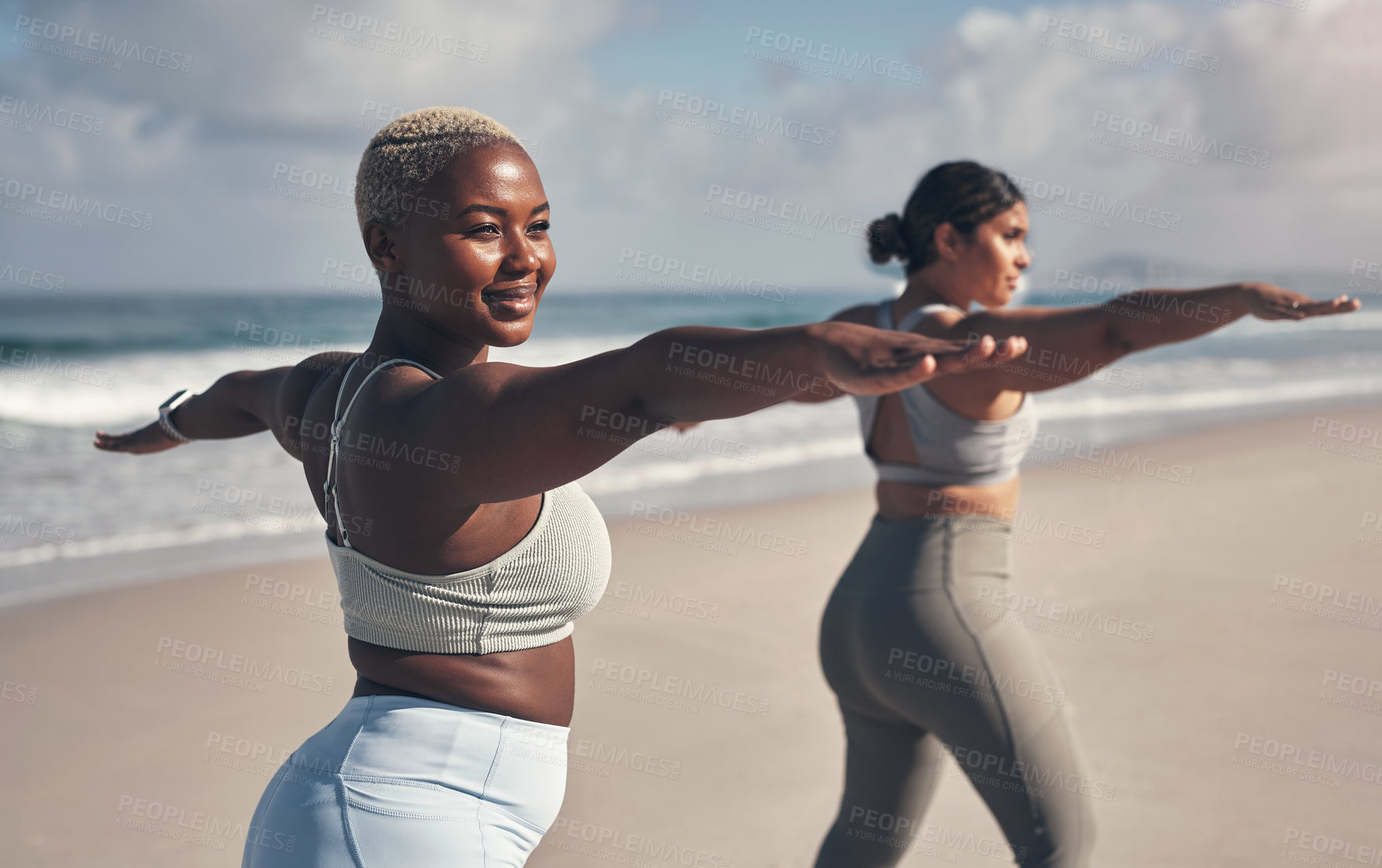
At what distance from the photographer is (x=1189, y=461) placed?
10.4 m

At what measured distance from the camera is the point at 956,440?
2.45 m

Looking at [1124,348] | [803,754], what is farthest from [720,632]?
[1124,348]

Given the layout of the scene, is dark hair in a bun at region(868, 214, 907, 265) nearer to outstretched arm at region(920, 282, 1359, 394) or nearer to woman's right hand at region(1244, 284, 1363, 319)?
outstretched arm at region(920, 282, 1359, 394)

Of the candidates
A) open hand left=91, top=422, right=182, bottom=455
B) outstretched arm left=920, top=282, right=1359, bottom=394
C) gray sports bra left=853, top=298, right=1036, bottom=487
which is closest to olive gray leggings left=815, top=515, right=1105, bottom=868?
gray sports bra left=853, top=298, right=1036, bottom=487

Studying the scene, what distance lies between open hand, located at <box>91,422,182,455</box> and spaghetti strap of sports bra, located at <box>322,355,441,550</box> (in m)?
1.12

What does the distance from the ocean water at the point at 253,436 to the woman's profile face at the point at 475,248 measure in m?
3.48

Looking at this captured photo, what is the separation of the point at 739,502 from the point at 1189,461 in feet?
16.5

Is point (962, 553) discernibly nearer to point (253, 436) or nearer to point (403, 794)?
point (403, 794)

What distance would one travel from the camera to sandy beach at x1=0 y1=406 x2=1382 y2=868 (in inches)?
149

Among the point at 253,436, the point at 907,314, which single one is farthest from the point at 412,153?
the point at 253,436

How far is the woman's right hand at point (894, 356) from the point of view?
1000mm

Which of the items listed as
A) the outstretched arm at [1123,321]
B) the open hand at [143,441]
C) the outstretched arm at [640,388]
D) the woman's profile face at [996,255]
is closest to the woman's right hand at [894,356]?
the outstretched arm at [640,388]

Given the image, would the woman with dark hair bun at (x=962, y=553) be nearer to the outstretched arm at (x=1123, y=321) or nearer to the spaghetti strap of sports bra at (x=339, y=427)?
the outstretched arm at (x=1123, y=321)

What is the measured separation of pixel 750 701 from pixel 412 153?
4000 mm
